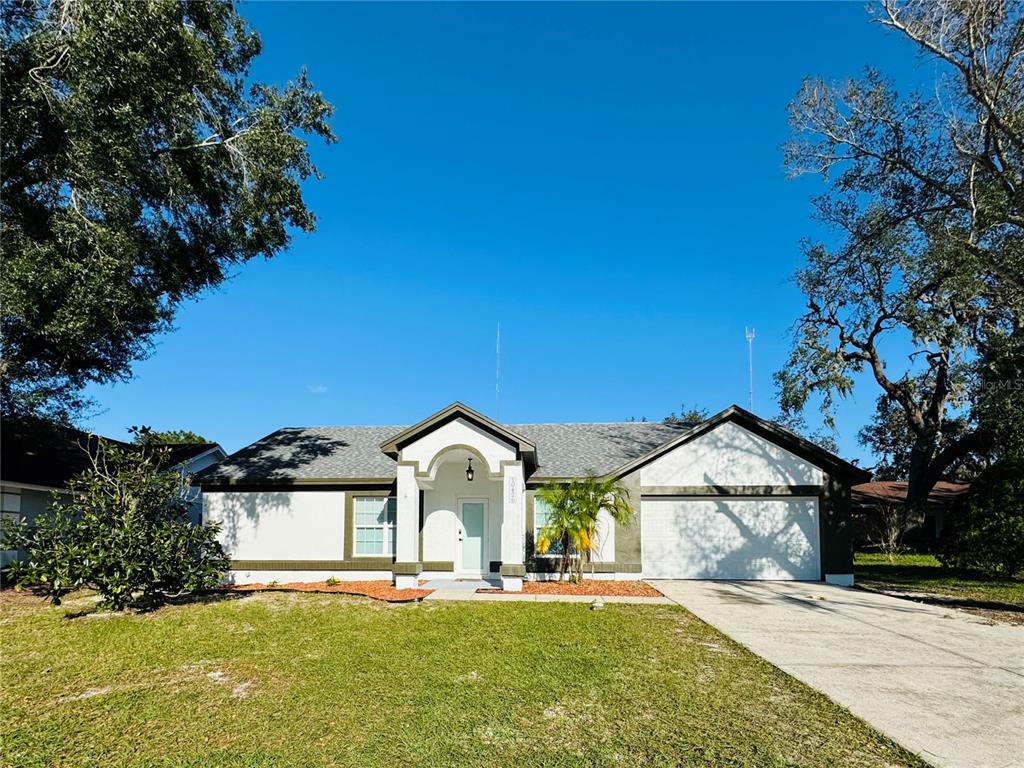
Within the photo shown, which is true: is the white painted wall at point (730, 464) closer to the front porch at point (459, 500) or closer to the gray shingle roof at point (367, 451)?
the gray shingle roof at point (367, 451)

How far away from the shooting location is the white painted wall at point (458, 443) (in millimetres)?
14508

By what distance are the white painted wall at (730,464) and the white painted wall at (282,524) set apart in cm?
859

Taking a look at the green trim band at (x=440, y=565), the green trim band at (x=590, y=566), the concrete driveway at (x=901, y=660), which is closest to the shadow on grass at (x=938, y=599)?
the concrete driveway at (x=901, y=660)

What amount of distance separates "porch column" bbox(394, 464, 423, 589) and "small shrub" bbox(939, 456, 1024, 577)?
15425 mm

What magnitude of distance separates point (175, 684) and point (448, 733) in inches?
149

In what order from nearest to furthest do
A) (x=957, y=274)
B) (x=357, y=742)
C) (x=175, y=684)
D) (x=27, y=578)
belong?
(x=357, y=742), (x=175, y=684), (x=27, y=578), (x=957, y=274)

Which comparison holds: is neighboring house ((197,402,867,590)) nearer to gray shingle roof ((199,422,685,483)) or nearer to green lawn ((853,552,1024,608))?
gray shingle roof ((199,422,685,483))

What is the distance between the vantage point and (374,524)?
52.2 ft

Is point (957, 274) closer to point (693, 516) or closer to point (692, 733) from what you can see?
point (693, 516)

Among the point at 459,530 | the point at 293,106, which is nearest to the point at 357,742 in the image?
the point at 459,530

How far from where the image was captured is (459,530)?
53.3 feet

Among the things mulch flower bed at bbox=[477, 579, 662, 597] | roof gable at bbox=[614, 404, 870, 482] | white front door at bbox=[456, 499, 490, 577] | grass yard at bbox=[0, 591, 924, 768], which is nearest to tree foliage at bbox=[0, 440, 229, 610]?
grass yard at bbox=[0, 591, 924, 768]

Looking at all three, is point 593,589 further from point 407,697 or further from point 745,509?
point 407,697

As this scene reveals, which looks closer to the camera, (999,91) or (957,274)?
(999,91)
